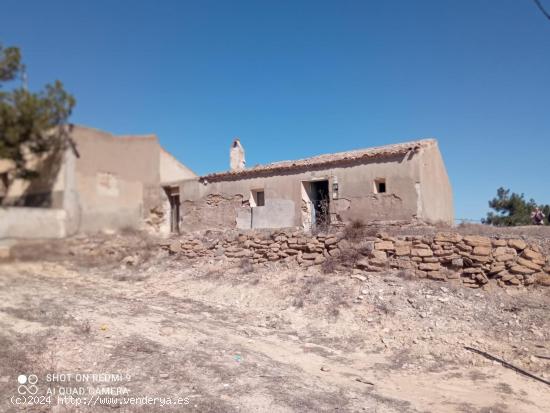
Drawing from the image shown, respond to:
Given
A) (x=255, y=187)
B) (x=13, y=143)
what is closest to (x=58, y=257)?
(x=13, y=143)

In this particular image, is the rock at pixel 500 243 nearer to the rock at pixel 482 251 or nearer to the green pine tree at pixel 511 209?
Answer: the rock at pixel 482 251

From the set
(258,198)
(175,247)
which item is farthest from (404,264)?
(175,247)

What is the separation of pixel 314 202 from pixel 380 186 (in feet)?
7.37

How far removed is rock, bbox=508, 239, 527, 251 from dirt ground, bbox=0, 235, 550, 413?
0.85m

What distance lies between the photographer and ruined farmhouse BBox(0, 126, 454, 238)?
12023 mm

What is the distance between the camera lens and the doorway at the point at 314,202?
13.1 metres

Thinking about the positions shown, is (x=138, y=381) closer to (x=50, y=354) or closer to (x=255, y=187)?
(x=50, y=354)

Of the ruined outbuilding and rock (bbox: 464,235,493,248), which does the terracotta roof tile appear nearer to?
the ruined outbuilding

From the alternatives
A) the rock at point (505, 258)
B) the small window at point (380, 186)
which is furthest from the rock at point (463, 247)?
the small window at point (380, 186)

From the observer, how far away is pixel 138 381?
186 inches

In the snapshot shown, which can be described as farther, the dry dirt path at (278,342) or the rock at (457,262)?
the rock at (457,262)

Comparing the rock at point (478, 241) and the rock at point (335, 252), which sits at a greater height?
the rock at point (478, 241)

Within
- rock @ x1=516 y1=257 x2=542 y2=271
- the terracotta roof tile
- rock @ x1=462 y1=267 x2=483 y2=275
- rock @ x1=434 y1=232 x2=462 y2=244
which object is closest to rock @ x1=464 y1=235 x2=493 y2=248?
rock @ x1=434 y1=232 x2=462 y2=244

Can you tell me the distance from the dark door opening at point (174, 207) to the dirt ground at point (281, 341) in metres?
6.29
